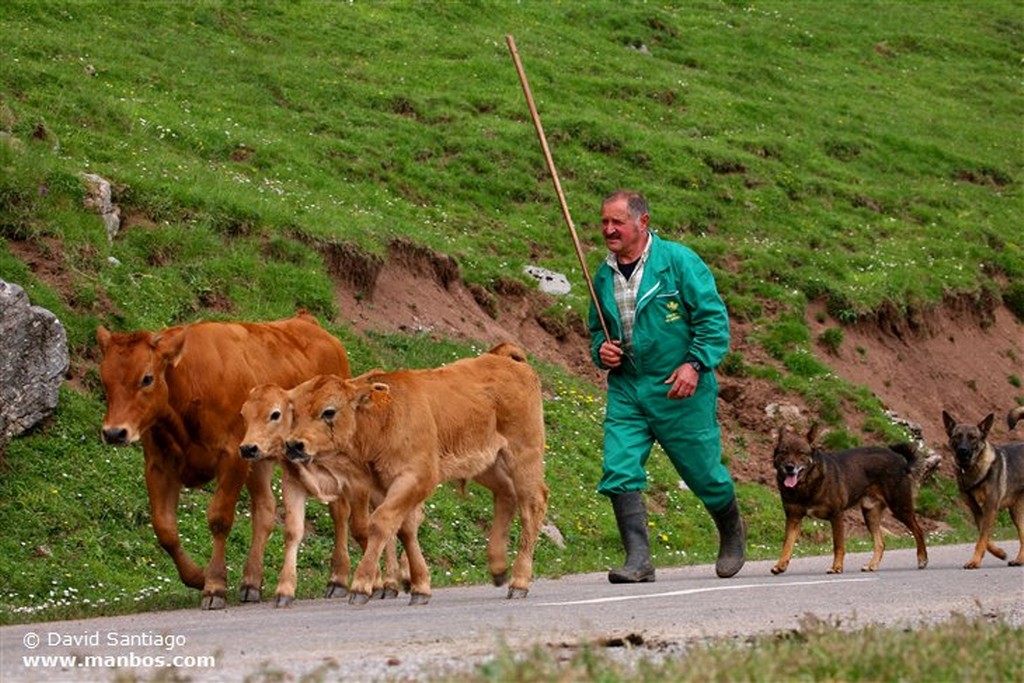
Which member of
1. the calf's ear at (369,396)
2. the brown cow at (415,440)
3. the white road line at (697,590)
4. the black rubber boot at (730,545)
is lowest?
the black rubber boot at (730,545)

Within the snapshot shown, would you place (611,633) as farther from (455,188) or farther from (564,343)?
(455,188)

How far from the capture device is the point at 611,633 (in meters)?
9.25

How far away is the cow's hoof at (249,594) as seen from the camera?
504 inches

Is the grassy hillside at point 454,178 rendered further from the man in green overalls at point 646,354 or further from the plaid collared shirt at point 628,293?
the plaid collared shirt at point 628,293

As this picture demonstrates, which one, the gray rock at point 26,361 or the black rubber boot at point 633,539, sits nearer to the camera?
the black rubber boot at point 633,539

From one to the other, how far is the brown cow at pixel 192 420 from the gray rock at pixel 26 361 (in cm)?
324

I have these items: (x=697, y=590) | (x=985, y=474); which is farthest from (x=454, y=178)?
(x=697, y=590)

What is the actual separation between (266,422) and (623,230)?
2977 mm

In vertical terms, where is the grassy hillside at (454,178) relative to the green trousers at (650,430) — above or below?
below

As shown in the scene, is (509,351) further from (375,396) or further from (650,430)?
(375,396)

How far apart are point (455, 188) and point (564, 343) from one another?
4.70 metres

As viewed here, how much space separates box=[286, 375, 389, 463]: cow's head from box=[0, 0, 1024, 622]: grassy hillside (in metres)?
1.75

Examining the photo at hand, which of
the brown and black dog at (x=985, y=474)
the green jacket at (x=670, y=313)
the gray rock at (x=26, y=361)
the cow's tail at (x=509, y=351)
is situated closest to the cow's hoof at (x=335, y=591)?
the cow's tail at (x=509, y=351)

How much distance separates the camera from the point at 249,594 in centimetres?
1282
